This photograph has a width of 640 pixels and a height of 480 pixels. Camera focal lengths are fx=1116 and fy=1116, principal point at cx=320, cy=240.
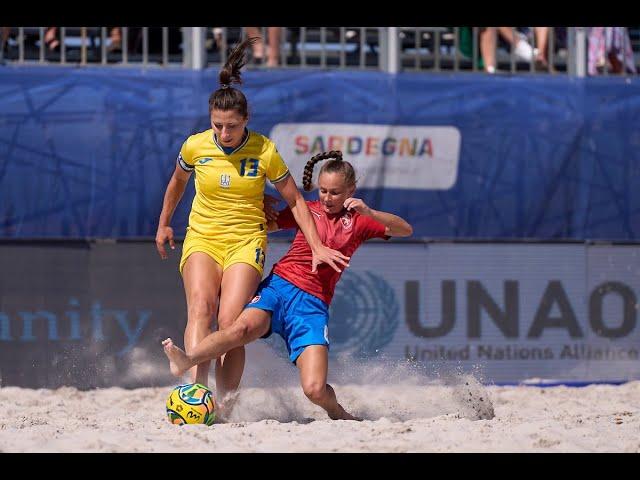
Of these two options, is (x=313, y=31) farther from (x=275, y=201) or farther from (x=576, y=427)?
(x=576, y=427)

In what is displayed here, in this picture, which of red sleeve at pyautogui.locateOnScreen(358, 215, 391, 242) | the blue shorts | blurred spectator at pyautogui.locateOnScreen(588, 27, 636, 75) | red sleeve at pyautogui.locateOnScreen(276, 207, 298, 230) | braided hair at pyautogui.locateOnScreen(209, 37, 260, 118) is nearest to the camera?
braided hair at pyautogui.locateOnScreen(209, 37, 260, 118)

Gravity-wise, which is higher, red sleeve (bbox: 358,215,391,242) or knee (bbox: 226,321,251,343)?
red sleeve (bbox: 358,215,391,242)

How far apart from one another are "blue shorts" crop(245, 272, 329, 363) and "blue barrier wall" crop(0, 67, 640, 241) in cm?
257

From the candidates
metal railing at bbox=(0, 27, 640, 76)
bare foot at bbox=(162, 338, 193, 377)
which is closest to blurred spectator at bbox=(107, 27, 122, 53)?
metal railing at bbox=(0, 27, 640, 76)

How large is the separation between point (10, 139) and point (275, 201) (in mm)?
3064

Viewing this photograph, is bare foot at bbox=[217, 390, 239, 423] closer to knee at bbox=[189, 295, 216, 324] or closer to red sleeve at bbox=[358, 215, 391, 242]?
knee at bbox=[189, 295, 216, 324]

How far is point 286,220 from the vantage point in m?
6.24

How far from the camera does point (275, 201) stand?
623 centimetres

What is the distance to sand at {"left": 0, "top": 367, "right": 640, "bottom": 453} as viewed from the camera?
16.5 feet

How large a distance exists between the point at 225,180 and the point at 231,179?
0.03 m

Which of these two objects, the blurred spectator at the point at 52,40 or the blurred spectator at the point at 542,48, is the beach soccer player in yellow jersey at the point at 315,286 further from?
the blurred spectator at the point at 542,48
